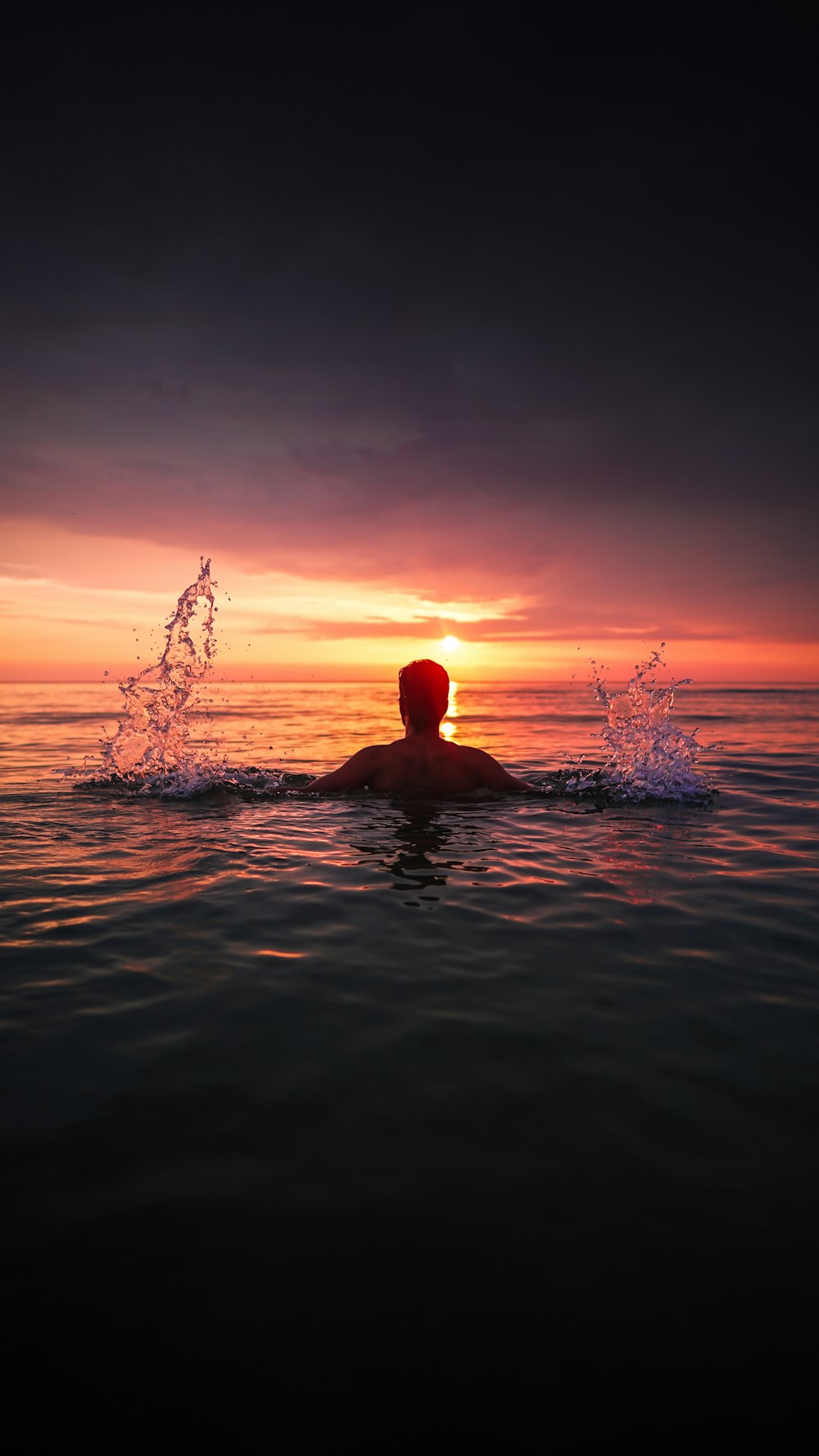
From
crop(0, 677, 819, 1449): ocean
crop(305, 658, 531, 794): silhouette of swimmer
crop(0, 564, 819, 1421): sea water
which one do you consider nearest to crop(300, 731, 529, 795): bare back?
crop(305, 658, 531, 794): silhouette of swimmer

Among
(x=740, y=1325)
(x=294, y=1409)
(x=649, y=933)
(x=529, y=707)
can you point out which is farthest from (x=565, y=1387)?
(x=529, y=707)

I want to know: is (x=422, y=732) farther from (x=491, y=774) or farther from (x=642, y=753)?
(x=642, y=753)

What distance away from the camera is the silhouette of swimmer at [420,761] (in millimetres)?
8477

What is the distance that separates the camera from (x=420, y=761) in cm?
882

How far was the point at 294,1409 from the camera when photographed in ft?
5.49

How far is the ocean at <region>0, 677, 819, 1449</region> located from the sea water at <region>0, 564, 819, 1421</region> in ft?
0.04

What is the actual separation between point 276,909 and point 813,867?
4.85 meters

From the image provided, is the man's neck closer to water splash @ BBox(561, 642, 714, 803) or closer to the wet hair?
the wet hair

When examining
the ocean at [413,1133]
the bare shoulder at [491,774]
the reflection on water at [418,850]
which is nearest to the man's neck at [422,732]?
the bare shoulder at [491,774]

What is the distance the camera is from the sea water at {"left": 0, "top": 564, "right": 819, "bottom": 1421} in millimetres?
1854

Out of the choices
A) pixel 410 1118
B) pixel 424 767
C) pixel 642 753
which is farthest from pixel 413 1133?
pixel 642 753

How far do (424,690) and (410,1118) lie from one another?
604 cm

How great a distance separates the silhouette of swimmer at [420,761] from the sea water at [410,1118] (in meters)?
2.37

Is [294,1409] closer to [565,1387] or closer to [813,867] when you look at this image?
[565,1387]
